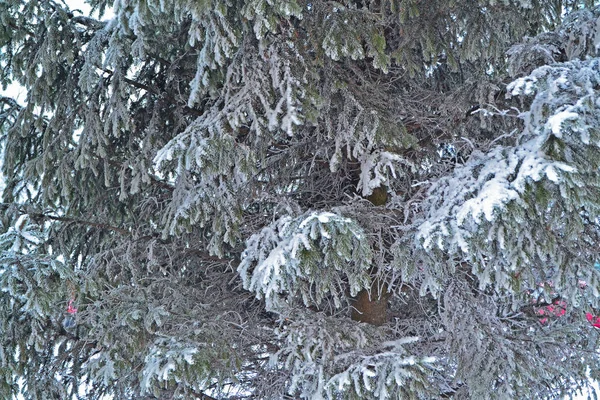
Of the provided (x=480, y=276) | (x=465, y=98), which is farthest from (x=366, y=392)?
(x=465, y=98)

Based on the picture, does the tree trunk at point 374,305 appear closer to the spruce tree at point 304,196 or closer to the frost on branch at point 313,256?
the spruce tree at point 304,196

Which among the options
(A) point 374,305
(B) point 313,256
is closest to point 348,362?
(B) point 313,256

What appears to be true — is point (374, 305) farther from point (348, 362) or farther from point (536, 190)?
point (536, 190)

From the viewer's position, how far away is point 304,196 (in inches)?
180

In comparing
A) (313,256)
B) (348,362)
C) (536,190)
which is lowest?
(348,362)

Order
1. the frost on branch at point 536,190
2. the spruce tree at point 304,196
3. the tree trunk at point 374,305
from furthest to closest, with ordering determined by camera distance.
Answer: the tree trunk at point 374,305
the spruce tree at point 304,196
the frost on branch at point 536,190

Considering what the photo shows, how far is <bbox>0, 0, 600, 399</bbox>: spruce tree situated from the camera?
10.2 ft

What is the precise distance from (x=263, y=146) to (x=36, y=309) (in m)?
1.57

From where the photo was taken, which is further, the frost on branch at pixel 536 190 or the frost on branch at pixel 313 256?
the frost on branch at pixel 313 256

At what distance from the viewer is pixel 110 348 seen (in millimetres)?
3543

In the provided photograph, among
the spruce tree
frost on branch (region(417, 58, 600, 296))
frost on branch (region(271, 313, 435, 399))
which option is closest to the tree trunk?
the spruce tree

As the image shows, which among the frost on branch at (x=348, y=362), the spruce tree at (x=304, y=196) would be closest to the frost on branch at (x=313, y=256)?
the spruce tree at (x=304, y=196)

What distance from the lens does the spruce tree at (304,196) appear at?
310cm

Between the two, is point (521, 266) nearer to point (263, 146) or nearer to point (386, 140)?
point (386, 140)
